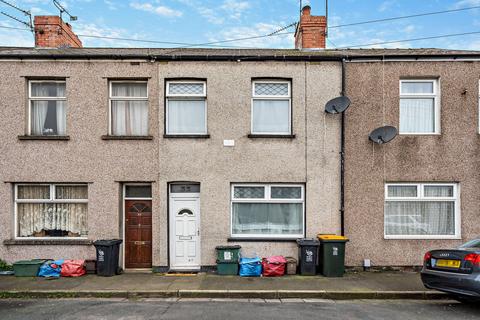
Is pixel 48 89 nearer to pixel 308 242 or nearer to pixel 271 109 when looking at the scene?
pixel 271 109

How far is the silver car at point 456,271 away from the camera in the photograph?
6273mm

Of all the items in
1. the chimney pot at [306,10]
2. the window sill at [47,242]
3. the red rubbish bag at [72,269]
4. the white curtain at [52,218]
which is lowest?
the red rubbish bag at [72,269]

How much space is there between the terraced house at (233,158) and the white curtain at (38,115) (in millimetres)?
29

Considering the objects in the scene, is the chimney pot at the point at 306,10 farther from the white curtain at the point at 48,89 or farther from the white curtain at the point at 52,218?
the white curtain at the point at 52,218

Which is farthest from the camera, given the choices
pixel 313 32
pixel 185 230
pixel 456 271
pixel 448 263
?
pixel 313 32

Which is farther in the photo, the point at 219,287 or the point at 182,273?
the point at 182,273

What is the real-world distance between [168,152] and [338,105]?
15.5ft

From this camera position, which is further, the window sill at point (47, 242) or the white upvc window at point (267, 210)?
the white upvc window at point (267, 210)

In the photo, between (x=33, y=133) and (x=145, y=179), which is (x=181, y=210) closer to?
(x=145, y=179)

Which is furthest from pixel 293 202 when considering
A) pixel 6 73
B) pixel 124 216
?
pixel 6 73

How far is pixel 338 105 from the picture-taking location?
9.41m

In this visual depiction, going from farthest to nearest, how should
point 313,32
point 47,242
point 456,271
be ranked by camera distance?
point 313,32 < point 47,242 < point 456,271

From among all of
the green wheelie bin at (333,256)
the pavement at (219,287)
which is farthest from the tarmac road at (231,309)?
the green wheelie bin at (333,256)

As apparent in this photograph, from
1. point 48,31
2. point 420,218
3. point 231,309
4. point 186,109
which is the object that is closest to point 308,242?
point 231,309
